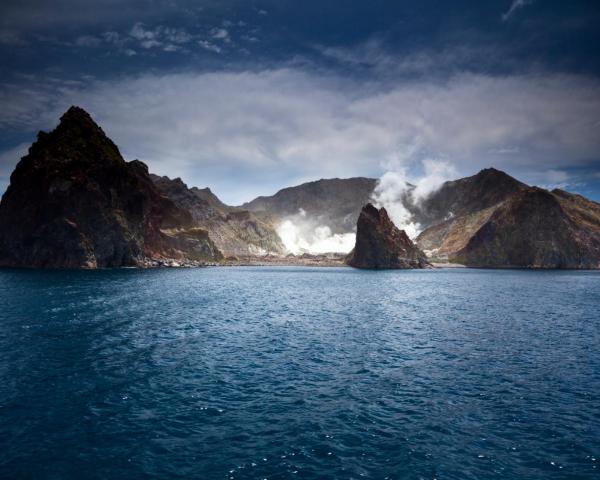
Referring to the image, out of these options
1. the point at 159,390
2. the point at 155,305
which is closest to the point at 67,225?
the point at 155,305

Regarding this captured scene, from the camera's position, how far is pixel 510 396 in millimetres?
30922

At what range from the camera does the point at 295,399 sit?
97.8ft

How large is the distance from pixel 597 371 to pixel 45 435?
48.6m

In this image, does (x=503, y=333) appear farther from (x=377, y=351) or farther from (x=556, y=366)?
(x=377, y=351)

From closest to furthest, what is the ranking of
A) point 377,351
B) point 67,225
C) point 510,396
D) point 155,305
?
point 510,396 → point 377,351 → point 155,305 → point 67,225

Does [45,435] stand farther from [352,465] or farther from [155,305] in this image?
[155,305]

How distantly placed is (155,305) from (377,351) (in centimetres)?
5412

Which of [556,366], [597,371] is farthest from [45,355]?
[597,371]

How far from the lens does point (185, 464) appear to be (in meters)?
20.2

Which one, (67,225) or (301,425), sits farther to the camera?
(67,225)

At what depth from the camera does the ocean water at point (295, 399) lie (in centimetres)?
2061

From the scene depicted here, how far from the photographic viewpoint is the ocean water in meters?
20.6

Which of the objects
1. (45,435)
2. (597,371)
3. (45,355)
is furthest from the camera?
(45,355)

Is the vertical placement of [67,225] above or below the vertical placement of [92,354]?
above
